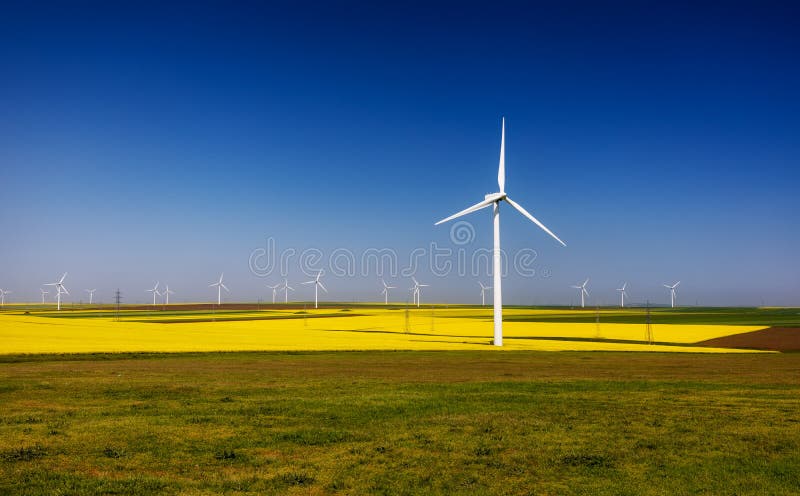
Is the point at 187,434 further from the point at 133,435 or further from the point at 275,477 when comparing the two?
the point at 275,477

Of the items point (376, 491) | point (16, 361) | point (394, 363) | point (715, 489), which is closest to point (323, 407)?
point (376, 491)

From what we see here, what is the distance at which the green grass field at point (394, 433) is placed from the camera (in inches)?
478

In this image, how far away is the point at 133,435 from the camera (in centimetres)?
1585

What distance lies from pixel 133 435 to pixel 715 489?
552 inches

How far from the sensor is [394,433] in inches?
651

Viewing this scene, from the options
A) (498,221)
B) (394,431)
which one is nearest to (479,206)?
(498,221)

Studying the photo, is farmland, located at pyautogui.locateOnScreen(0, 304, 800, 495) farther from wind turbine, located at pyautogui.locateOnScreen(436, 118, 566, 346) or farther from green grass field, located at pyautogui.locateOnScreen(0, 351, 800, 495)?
wind turbine, located at pyautogui.locateOnScreen(436, 118, 566, 346)

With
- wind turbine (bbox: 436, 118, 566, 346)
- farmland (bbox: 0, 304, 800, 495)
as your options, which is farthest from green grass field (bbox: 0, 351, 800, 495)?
wind turbine (bbox: 436, 118, 566, 346)

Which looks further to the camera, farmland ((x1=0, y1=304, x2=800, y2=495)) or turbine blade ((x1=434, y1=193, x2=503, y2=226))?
turbine blade ((x1=434, y1=193, x2=503, y2=226))

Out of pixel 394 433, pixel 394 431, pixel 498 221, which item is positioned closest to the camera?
pixel 394 433

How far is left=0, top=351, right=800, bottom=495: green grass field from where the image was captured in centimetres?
1213

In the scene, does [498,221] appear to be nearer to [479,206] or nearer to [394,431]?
[479,206]

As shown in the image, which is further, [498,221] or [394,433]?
[498,221]

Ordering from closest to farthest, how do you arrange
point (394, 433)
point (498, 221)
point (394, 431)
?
1. point (394, 433)
2. point (394, 431)
3. point (498, 221)
